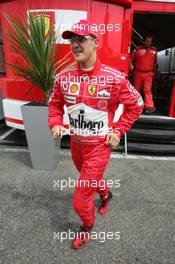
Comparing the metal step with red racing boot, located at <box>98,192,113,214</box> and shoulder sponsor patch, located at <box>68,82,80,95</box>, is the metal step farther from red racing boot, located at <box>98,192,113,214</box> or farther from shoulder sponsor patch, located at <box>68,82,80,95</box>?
shoulder sponsor patch, located at <box>68,82,80,95</box>

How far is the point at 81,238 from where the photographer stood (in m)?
2.03

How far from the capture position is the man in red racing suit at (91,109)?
1.70 meters

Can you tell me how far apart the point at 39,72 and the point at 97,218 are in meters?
2.05

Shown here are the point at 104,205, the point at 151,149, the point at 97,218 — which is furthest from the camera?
the point at 151,149

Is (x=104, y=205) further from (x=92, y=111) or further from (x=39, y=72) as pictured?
(x=39, y=72)

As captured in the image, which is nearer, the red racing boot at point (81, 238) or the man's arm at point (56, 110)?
the man's arm at point (56, 110)

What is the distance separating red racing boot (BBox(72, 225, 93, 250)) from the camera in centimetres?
199

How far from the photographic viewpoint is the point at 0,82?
13.5ft

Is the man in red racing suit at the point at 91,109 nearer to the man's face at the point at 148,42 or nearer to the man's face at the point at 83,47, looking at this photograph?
the man's face at the point at 83,47

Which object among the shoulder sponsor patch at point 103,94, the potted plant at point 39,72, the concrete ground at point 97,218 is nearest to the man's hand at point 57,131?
the shoulder sponsor patch at point 103,94

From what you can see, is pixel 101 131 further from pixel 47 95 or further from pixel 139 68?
pixel 139 68

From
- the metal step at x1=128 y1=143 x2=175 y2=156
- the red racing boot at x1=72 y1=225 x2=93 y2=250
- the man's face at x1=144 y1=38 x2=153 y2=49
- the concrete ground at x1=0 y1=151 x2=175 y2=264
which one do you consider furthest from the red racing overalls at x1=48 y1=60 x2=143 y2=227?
the man's face at x1=144 y1=38 x2=153 y2=49

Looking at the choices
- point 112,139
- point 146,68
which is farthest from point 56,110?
point 146,68

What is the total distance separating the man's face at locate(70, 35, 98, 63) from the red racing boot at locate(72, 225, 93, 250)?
4.62 feet
